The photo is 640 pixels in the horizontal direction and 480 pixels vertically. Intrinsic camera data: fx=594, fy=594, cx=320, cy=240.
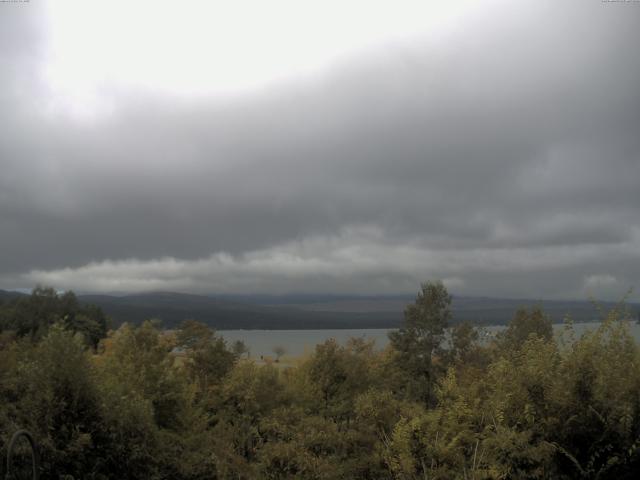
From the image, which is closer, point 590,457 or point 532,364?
point 590,457

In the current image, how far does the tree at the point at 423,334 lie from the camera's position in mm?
38312

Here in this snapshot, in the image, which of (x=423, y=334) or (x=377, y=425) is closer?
(x=377, y=425)

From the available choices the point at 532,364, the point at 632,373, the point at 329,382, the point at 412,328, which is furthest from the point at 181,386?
the point at 412,328

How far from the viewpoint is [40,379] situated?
11.6 m

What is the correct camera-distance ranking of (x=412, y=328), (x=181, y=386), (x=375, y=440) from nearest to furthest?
(x=375, y=440) → (x=181, y=386) → (x=412, y=328)

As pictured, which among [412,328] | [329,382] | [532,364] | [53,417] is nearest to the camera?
[532,364]

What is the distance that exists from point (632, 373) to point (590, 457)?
5.26ft

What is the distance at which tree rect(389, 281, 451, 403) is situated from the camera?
38312 millimetres

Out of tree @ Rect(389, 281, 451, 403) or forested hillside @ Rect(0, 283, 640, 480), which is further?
tree @ Rect(389, 281, 451, 403)

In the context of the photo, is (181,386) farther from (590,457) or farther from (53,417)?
(590,457)

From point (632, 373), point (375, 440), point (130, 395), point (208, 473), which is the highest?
point (632, 373)

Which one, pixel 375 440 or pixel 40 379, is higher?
pixel 40 379

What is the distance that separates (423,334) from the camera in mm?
40094

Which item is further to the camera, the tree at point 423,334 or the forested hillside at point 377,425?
the tree at point 423,334
